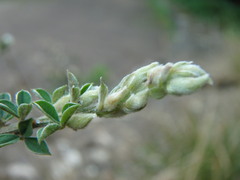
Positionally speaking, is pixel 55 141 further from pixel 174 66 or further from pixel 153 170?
pixel 174 66

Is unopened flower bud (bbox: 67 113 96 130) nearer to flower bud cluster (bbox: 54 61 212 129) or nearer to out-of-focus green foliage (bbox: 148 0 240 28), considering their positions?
flower bud cluster (bbox: 54 61 212 129)

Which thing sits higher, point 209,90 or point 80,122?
point 80,122

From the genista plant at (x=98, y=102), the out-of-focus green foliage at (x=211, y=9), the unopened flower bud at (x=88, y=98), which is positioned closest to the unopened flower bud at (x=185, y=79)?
the genista plant at (x=98, y=102)

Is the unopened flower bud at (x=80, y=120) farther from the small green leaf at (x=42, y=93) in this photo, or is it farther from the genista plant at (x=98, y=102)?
the small green leaf at (x=42, y=93)

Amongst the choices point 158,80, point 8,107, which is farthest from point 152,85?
point 8,107

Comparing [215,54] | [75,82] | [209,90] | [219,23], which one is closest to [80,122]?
[75,82]

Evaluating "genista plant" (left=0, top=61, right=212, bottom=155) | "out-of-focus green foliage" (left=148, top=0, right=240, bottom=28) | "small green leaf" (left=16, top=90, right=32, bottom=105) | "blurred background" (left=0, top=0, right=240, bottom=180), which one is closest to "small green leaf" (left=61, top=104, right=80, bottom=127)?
"genista plant" (left=0, top=61, right=212, bottom=155)
